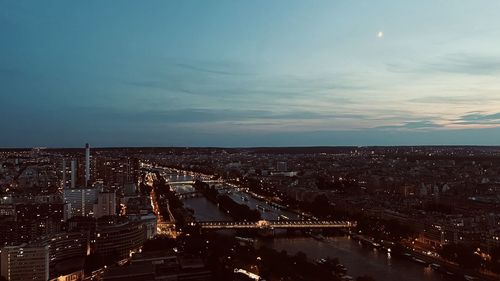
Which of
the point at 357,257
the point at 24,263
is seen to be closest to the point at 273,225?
the point at 357,257

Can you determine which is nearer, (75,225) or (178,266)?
(178,266)

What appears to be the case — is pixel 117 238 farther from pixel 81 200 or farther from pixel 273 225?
pixel 81 200

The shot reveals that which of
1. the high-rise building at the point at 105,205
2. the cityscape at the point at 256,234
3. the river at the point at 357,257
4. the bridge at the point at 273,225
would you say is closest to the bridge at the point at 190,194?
the cityscape at the point at 256,234

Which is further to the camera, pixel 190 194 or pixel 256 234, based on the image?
pixel 190 194

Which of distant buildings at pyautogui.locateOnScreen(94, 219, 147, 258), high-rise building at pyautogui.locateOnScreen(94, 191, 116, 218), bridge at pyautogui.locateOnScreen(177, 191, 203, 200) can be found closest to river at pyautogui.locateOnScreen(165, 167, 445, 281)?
high-rise building at pyautogui.locateOnScreen(94, 191, 116, 218)

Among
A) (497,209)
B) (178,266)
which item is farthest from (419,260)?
(497,209)

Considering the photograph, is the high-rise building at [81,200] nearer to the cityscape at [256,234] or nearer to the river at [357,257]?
the cityscape at [256,234]

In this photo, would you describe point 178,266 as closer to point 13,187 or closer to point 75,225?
point 75,225

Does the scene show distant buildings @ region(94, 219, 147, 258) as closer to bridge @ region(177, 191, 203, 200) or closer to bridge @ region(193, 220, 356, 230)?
bridge @ region(193, 220, 356, 230)
